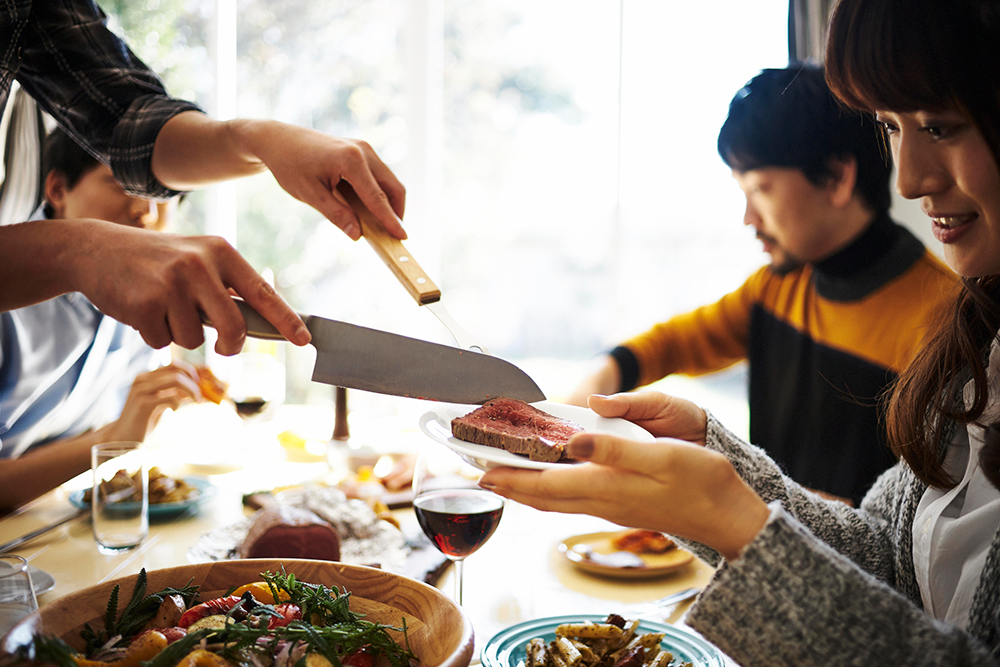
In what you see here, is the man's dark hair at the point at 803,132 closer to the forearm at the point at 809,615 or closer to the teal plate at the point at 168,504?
the forearm at the point at 809,615

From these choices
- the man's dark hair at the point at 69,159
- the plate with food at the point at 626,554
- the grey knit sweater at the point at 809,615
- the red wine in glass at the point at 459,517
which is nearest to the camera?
the grey knit sweater at the point at 809,615

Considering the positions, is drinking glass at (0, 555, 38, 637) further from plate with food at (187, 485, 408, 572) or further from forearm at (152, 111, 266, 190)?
forearm at (152, 111, 266, 190)

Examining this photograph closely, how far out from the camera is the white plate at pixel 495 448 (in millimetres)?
893

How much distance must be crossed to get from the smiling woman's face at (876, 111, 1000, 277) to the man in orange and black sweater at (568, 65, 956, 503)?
1357 mm

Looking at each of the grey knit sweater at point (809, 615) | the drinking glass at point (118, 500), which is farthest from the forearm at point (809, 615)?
the drinking glass at point (118, 500)

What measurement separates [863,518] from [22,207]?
8.66ft

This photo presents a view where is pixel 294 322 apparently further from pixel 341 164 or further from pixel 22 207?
pixel 22 207

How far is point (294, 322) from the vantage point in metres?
1.13

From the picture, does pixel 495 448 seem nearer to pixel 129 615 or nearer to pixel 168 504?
pixel 129 615

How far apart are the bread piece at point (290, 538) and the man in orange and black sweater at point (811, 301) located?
1619mm

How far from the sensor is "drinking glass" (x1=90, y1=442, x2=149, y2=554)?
1374mm

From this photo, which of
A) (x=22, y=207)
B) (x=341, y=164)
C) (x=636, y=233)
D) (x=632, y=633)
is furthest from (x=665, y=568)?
(x=636, y=233)

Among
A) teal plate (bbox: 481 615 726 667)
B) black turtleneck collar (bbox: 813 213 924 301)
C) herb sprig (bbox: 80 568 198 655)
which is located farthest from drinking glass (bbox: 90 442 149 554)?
black turtleneck collar (bbox: 813 213 924 301)

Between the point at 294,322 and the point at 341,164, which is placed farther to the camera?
the point at 341,164
